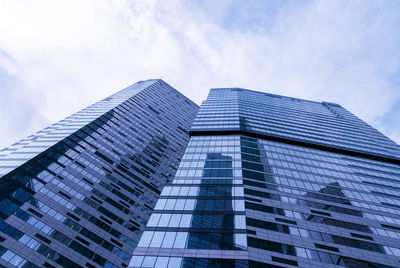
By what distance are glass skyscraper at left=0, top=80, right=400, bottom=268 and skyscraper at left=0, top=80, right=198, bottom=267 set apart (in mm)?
210

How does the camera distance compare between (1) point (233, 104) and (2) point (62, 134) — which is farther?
(1) point (233, 104)

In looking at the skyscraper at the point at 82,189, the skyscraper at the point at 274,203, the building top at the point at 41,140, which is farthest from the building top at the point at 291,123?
the building top at the point at 41,140

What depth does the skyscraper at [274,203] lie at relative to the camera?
25.9 meters

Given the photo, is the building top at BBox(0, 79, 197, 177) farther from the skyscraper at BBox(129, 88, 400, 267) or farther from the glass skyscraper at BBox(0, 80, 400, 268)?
the skyscraper at BBox(129, 88, 400, 267)

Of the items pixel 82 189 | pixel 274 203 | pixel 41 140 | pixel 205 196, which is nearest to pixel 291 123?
pixel 274 203

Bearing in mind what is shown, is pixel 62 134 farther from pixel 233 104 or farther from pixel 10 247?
pixel 233 104

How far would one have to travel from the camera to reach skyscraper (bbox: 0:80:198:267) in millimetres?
34969

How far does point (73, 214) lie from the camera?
40.8 m

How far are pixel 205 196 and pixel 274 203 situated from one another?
10680 mm

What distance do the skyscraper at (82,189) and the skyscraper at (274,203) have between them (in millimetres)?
17189

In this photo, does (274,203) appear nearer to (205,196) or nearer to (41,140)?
(205,196)

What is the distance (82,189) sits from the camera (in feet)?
150

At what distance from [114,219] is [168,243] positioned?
2404 cm

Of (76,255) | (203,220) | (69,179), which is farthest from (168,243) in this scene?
(69,179)
